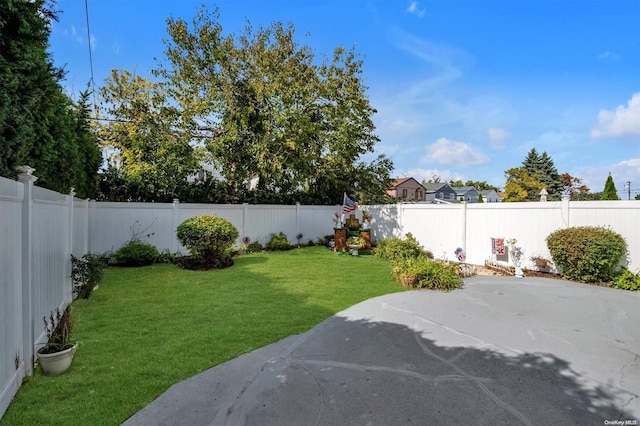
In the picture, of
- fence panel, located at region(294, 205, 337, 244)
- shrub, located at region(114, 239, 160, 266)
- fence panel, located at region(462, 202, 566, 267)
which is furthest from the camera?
fence panel, located at region(294, 205, 337, 244)

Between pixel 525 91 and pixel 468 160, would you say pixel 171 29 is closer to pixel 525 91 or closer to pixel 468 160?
pixel 525 91

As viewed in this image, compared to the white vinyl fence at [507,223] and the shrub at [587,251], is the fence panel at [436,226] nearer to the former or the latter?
the white vinyl fence at [507,223]

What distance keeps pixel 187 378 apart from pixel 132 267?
23.0 feet

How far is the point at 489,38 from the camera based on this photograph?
917 cm

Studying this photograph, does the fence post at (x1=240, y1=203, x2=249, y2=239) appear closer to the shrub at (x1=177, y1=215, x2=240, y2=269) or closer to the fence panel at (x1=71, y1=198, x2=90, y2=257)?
the shrub at (x1=177, y1=215, x2=240, y2=269)

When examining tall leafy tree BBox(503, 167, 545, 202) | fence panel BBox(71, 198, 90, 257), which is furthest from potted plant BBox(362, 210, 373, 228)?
tall leafy tree BBox(503, 167, 545, 202)

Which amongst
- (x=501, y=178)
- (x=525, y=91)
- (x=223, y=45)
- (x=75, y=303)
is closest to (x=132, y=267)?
(x=75, y=303)

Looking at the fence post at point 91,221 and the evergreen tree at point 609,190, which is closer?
the fence post at point 91,221

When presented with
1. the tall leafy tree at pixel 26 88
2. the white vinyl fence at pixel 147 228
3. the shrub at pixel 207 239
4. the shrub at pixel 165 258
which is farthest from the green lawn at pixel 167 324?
the tall leafy tree at pixel 26 88

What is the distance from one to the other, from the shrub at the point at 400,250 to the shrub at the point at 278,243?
11.2 ft

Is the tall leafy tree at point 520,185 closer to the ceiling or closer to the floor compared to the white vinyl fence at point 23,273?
closer to the ceiling

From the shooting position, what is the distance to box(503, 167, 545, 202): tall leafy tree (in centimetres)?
3030

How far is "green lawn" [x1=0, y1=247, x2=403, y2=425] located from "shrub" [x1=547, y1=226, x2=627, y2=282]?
3.79 metres

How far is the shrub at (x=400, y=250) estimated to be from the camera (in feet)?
32.3
